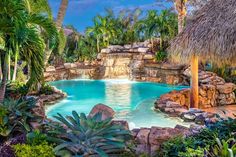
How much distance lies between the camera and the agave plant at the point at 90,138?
4.25 m

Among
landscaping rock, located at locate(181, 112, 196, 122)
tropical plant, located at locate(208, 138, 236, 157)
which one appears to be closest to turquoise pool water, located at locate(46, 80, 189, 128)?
landscaping rock, located at locate(181, 112, 196, 122)

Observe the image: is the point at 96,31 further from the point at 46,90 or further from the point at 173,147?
the point at 173,147

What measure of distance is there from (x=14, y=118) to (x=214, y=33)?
175 inches

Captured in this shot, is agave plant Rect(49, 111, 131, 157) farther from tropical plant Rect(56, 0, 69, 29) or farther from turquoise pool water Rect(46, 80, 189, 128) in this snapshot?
tropical plant Rect(56, 0, 69, 29)

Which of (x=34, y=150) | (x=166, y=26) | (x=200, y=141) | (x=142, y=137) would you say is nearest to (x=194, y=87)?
(x=142, y=137)

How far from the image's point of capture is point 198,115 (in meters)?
9.12

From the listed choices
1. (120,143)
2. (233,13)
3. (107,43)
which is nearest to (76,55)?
(107,43)

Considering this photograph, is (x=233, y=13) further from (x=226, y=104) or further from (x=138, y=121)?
(x=226, y=104)

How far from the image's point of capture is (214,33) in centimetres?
702

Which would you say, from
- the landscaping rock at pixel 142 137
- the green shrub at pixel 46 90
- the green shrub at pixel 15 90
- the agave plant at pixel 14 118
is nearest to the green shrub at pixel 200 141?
the landscaping rock at pixel 142 137

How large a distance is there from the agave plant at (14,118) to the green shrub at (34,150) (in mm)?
715

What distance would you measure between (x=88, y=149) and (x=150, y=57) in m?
18.1

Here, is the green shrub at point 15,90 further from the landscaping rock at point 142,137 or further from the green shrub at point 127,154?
the green shrub at point 127,154

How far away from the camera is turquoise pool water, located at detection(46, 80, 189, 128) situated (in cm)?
945
